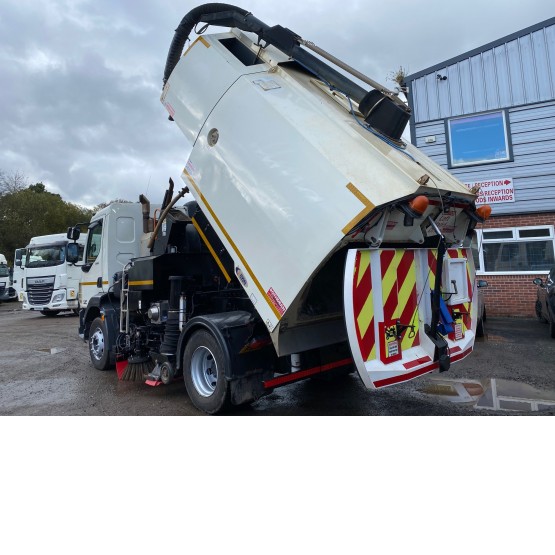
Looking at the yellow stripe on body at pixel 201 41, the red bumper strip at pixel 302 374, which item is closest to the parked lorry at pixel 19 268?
the yellow stripe on body at pixel 201 41

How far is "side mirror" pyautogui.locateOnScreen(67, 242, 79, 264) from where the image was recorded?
26.1 feet

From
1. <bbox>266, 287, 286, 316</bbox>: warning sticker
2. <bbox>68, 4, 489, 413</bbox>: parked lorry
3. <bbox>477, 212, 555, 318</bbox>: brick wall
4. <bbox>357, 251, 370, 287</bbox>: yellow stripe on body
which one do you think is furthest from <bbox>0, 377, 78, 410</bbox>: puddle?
<bbox>477, 212, 555, 318</bbox>: brick wall

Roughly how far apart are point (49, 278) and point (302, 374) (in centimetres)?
1491

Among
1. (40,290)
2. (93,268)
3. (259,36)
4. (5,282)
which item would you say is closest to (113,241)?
(93,268)

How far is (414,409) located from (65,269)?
48.9ft

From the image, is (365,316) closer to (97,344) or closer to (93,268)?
(97,344)

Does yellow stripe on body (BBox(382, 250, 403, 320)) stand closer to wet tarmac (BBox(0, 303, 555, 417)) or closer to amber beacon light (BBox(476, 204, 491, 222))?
amber beacon light (BBox(476, 204, 491, 222))

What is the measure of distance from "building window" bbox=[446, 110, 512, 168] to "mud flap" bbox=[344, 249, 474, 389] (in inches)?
339

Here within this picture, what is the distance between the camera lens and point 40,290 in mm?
16641

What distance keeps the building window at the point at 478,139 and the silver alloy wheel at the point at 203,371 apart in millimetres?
9914

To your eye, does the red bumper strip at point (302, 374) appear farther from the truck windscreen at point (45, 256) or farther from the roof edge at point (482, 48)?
the truck windscreen at point (45, 256)

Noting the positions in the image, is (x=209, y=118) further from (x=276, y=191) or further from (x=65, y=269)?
(x=65, y=269)

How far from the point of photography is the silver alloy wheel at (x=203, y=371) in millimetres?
4684

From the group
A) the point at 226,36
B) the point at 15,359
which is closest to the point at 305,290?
the point at 226,36
